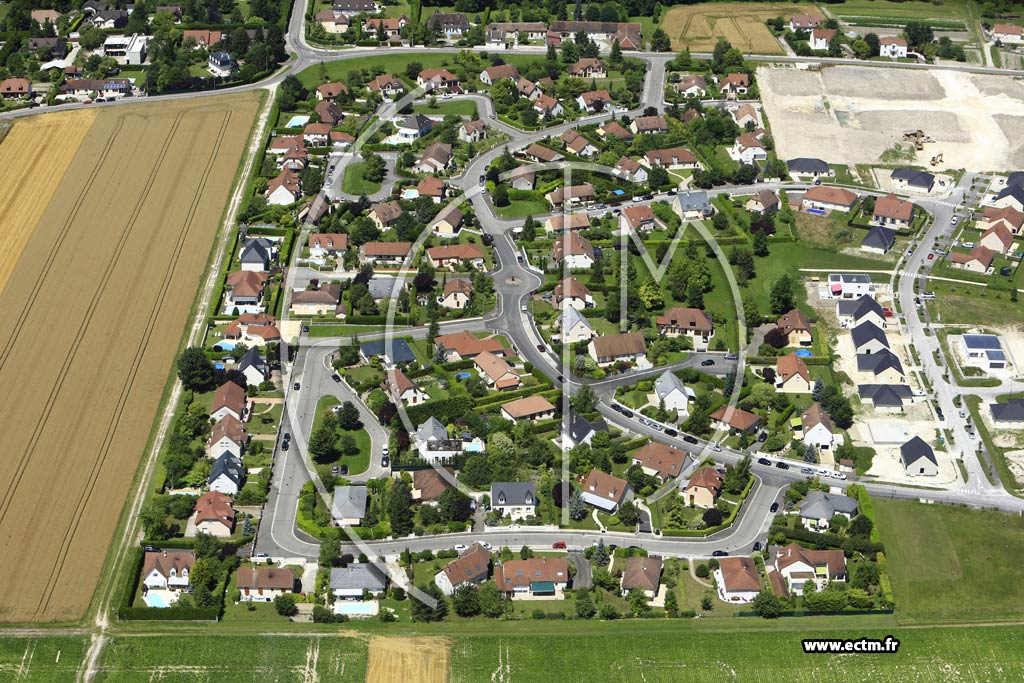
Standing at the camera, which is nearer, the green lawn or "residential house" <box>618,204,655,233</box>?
"residential house" <box>618,204,655,233</box>

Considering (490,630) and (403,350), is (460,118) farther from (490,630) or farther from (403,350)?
(490,630)

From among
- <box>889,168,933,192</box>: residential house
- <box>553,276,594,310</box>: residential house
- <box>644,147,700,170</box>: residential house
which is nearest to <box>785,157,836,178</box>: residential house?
<box>889,168,933,192</box>: residential house

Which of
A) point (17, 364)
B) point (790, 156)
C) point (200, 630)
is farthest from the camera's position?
point (790, 156)

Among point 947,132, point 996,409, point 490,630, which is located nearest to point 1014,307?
point 996,409

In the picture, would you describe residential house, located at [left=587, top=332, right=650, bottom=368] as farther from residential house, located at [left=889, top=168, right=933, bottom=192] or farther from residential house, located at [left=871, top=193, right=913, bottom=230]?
residential house, located at [left=889, top=168, right=933, bottom=192]

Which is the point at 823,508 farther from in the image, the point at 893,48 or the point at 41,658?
the point at 893,48
